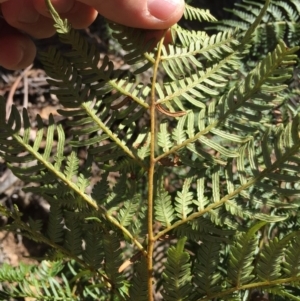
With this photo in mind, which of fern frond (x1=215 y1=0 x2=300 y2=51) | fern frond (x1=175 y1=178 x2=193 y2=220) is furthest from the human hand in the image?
fern frond (x1=215 y1=0 x2=300 y2=51)

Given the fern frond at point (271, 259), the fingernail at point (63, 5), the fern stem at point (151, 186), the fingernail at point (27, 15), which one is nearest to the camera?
the fern frond at point (271, 259)

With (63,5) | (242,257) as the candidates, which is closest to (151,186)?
(242,257)

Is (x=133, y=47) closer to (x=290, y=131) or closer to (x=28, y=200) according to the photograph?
(x=290, y=131)

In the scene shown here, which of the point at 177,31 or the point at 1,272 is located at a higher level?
the point at 177,31

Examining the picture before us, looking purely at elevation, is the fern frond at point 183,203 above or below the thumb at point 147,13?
below

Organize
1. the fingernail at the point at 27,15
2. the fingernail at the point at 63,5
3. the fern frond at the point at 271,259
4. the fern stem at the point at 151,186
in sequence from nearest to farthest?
the fern frond at the point at 271,259 < the fern stem at the point at 151,186 < the fingernail at the point at 63,5 < the fingernail at the point at 27,15

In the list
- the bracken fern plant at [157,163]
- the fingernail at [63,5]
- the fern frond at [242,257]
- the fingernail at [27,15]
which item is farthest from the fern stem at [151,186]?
the fingernail at [27,15]

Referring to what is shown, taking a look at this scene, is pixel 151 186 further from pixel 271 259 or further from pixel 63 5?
pixel 63 5

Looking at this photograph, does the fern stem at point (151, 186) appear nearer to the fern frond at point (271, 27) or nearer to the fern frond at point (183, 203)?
the fern frond at point (183, 203)

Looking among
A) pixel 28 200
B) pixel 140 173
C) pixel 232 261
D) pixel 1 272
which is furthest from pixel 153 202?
pixel 28 200
